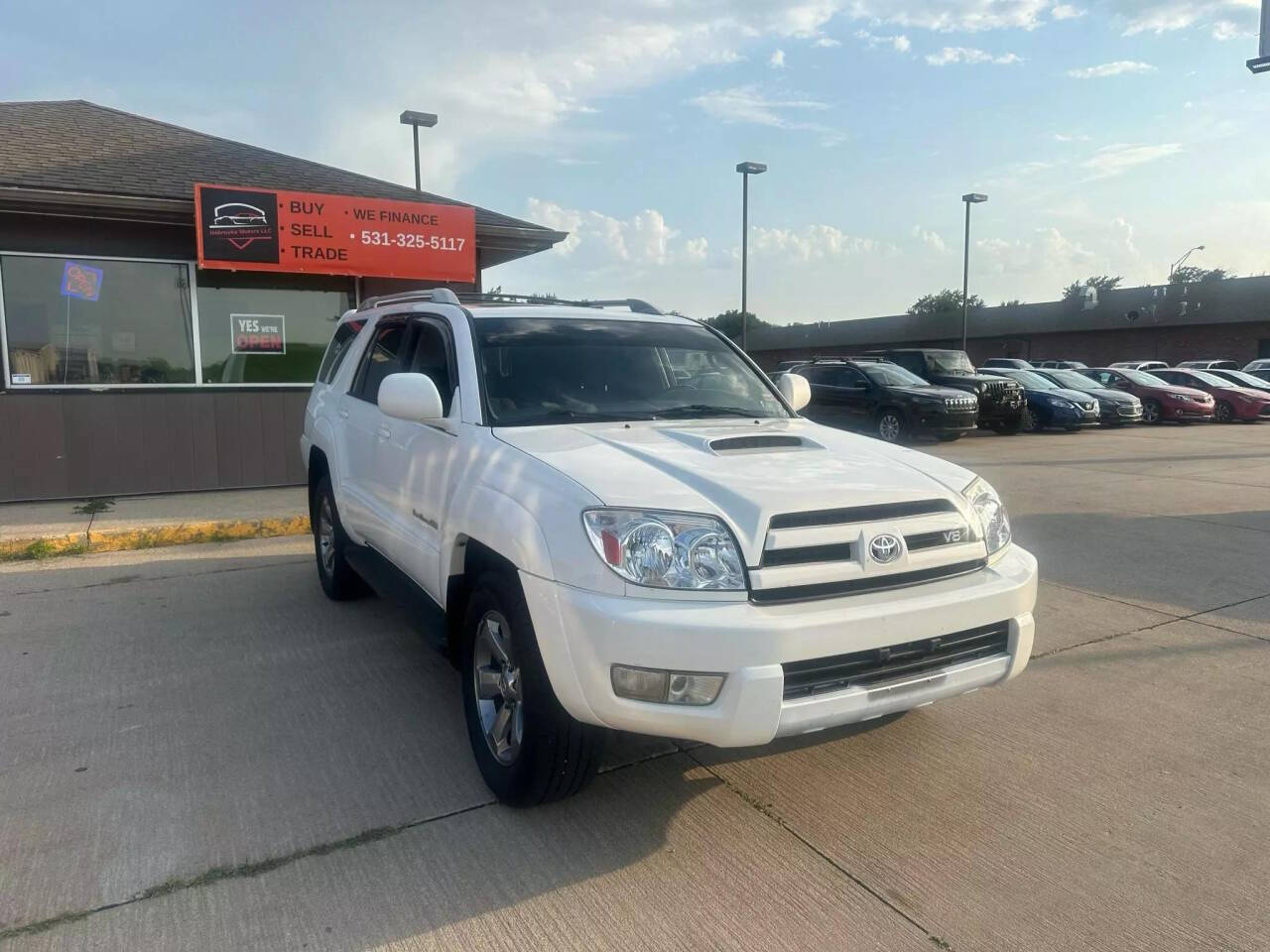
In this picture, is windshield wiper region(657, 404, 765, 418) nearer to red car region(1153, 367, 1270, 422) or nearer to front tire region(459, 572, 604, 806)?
front tire region(459, 572, 604, 806)

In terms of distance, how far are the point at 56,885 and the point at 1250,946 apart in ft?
11.6

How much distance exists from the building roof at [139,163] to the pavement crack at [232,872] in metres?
8.04

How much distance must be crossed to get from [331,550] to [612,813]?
3381 mm

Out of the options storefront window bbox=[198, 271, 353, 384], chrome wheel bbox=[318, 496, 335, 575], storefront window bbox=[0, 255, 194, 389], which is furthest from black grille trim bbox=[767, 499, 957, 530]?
storefront window bbox=[0, 255, 194, 389]

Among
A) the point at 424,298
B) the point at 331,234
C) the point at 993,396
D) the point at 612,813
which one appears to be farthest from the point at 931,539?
the point at 993,396

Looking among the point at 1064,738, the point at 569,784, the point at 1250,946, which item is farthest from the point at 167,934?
the point at 1064,738

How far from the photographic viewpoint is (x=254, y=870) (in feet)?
9.50

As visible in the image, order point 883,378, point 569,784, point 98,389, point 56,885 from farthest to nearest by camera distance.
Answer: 1. point 883,378
2. point 98,389
3. point 569,784
4. point 56,885

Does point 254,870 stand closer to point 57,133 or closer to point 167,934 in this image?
point 167,934

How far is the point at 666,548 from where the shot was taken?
111 inches

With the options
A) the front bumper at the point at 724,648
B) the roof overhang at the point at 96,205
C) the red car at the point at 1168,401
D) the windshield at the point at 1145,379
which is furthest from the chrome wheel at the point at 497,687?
the windshield at the point at 1145,379

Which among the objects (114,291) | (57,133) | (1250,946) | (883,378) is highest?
(57,133)

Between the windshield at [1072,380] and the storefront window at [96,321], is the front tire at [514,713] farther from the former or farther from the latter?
the windshield at [1072,380]

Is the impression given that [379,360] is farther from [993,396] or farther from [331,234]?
[993,396]
